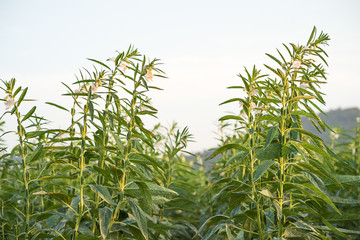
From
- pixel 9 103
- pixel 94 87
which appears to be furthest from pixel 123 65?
pixel 9 103

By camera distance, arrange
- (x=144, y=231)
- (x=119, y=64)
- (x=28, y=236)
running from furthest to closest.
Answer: (x=28, y=236)
(x=119, y=64)
(x=144, y=231)

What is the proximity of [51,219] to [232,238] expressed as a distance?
43.1 inches

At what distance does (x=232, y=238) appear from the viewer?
7.23ft

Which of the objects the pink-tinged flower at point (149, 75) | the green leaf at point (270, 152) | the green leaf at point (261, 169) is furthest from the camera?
the pink-tinged flower at point (149, 75)

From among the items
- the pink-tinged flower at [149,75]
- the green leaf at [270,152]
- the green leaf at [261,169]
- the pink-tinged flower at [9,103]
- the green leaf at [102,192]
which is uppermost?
the pink-tinged flower at [149,75]

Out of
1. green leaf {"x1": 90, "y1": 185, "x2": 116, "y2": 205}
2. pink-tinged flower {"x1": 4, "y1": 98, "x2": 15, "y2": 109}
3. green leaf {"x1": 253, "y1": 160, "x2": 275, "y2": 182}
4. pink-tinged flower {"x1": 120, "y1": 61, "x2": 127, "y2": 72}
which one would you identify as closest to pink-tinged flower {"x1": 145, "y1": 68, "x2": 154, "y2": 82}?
pink-tinged flower {"x1": 120, "y1": 61, "x2": 127, "y2": 72}

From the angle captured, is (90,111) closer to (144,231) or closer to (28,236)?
(144,231)

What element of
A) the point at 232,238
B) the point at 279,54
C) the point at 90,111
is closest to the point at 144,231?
the point at 232,238

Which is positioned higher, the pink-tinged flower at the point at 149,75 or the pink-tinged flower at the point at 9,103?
the pink-tinged flower at the point at 149,75

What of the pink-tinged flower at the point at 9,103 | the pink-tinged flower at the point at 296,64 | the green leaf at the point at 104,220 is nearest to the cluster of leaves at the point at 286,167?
the pink-tinged flower at the point at 296,64

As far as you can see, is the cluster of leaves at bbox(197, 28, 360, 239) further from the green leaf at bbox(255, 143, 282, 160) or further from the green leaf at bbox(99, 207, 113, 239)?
the green leaf at bbox(99, 207, 113, 239)

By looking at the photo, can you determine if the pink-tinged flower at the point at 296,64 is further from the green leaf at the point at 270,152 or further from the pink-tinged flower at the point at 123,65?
the pink-tinged flower at the point at 123,65

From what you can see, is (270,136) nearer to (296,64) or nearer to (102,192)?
(296,64)

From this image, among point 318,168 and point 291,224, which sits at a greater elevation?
point 318,168
